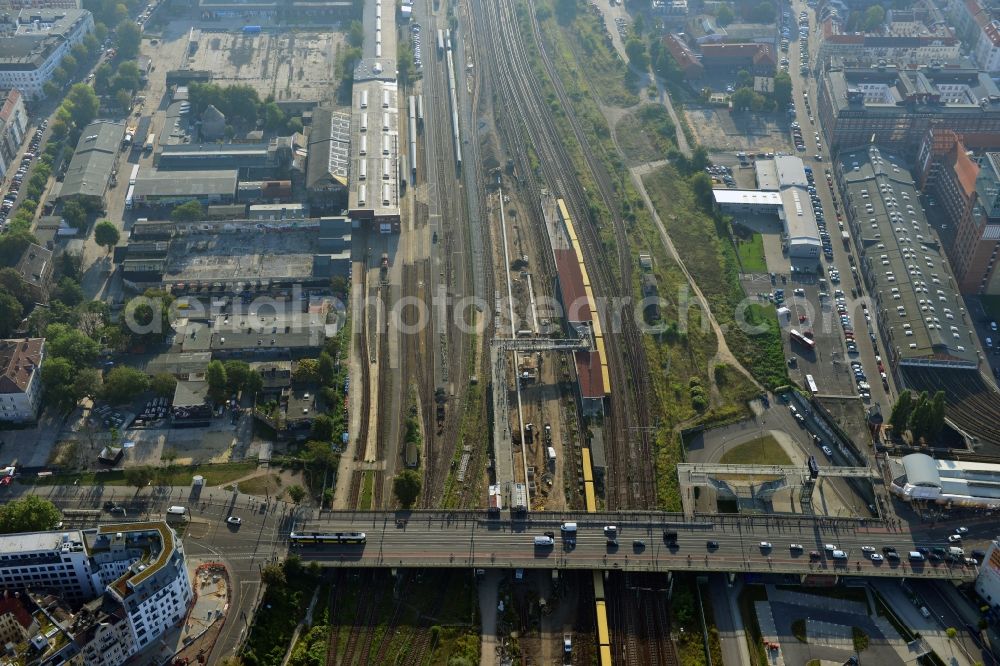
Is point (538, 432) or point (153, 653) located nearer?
point (153, 653)

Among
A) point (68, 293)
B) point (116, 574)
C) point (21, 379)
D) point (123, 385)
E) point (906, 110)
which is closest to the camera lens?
point (116, 574)

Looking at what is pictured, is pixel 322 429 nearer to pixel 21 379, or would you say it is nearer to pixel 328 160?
pixel 21 379

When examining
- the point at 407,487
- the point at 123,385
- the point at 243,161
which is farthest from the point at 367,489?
the point at 243,161

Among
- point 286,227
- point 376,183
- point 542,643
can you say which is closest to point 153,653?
point 542,643

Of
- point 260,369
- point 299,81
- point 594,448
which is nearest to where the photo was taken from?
point 594,448

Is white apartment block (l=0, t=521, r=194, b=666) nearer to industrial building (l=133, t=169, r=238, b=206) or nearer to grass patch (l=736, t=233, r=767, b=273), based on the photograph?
industrial building (l=133, t=169, r=238, b=206)

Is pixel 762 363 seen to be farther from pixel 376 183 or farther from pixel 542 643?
pixel 376 183

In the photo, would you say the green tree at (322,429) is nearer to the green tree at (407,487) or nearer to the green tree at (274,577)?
the green tree at (407,487)
